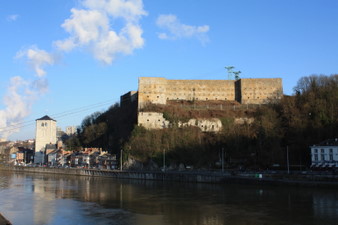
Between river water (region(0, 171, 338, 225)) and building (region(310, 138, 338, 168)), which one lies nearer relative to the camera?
river water (region(0, 171, 338, 225))

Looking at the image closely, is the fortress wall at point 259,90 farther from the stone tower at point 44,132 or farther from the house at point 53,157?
the stone tower at point 44,132

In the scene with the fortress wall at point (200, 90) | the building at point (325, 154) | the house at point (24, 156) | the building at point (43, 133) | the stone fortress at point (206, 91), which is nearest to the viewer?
the building at point (325, 154)

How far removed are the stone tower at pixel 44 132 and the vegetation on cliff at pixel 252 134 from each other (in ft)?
99.5

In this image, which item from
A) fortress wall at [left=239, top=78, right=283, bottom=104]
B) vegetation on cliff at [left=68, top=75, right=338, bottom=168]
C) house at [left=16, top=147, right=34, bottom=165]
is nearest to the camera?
vegetation on cliff at [left=68, top=75, right=338, bottom=168]

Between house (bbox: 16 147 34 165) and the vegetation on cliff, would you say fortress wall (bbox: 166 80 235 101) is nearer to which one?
the vegetation on cliff

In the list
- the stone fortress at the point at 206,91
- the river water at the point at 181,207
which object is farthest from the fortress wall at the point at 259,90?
the river water at the point at 181,207

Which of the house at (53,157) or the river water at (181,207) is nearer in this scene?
the river water at (181,207)

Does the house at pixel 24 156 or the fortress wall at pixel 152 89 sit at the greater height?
the fortress wall at pixel 152 89

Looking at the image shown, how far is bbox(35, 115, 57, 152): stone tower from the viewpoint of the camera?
2825 inches

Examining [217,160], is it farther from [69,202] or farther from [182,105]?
[69,202]

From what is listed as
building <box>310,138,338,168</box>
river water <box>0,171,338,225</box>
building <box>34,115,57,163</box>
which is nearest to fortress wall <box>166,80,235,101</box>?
building <box>310,138,338,168</box>

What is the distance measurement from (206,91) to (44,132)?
Answer: 3875 cm

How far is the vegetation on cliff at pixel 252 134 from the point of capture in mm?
33594

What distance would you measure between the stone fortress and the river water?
22.9 metres
